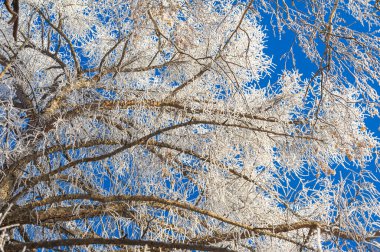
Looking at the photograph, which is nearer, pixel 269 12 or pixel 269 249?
pixel 269 12

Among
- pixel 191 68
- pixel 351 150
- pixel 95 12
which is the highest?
pixel 95 12

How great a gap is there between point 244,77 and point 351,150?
1728 mm

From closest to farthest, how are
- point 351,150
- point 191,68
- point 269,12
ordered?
point 269,12
point 351,150
point 191,68

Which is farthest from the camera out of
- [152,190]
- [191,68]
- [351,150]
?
[191,68]

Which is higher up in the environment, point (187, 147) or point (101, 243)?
point (187, 147)

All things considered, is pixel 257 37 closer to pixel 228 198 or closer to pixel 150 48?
pixel 150 48

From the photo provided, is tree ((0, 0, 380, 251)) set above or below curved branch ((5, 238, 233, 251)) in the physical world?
above

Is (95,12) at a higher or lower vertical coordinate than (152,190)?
higher

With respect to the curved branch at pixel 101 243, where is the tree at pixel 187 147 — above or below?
above

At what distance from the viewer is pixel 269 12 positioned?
11.4 ft

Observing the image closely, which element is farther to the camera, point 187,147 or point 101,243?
point 187,147

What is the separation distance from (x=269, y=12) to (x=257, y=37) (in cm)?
303

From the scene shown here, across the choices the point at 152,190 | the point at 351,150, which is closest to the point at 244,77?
the point at 351,150

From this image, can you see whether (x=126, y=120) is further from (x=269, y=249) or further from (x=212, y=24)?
(x=269, y=249)
